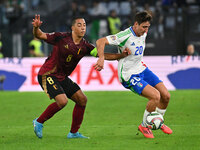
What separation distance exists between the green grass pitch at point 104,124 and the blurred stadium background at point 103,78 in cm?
1

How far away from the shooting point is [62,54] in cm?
834

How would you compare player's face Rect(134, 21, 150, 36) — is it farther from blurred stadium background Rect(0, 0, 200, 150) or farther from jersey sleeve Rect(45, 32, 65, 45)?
blurred stadium background Rect(0, 0, 200, 150)

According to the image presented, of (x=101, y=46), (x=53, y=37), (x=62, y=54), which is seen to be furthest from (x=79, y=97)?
(x=53, y=37)

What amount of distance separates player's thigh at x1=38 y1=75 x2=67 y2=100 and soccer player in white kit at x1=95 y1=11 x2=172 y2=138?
0.88m

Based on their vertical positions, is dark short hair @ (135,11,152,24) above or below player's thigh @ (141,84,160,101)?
above

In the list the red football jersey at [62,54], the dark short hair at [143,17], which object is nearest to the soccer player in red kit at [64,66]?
the red football jersey at [62,54]

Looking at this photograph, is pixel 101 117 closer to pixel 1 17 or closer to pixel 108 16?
pixel 108 16

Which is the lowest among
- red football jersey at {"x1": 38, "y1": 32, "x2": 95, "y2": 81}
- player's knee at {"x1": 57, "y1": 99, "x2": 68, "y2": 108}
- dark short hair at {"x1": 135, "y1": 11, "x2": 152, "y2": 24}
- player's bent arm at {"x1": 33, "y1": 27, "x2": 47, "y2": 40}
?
player's knee at {"x1": 57, "y1": 99, "x2": 68, "y2": 108}

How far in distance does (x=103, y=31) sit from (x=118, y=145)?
1390 centimetres

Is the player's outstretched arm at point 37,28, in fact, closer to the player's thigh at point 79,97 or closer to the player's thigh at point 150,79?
the player's thigh at point 79,97

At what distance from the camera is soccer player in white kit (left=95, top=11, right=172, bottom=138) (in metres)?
A: 8.15

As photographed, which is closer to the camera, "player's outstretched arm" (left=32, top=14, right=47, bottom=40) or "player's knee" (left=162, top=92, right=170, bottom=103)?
"player's outstretched arm" (left=32, top=14, right=47, bottom=40)

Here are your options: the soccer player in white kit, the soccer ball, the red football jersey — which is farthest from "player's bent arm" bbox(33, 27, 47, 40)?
the soccer ball

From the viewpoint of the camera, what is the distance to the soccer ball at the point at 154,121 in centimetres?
811
